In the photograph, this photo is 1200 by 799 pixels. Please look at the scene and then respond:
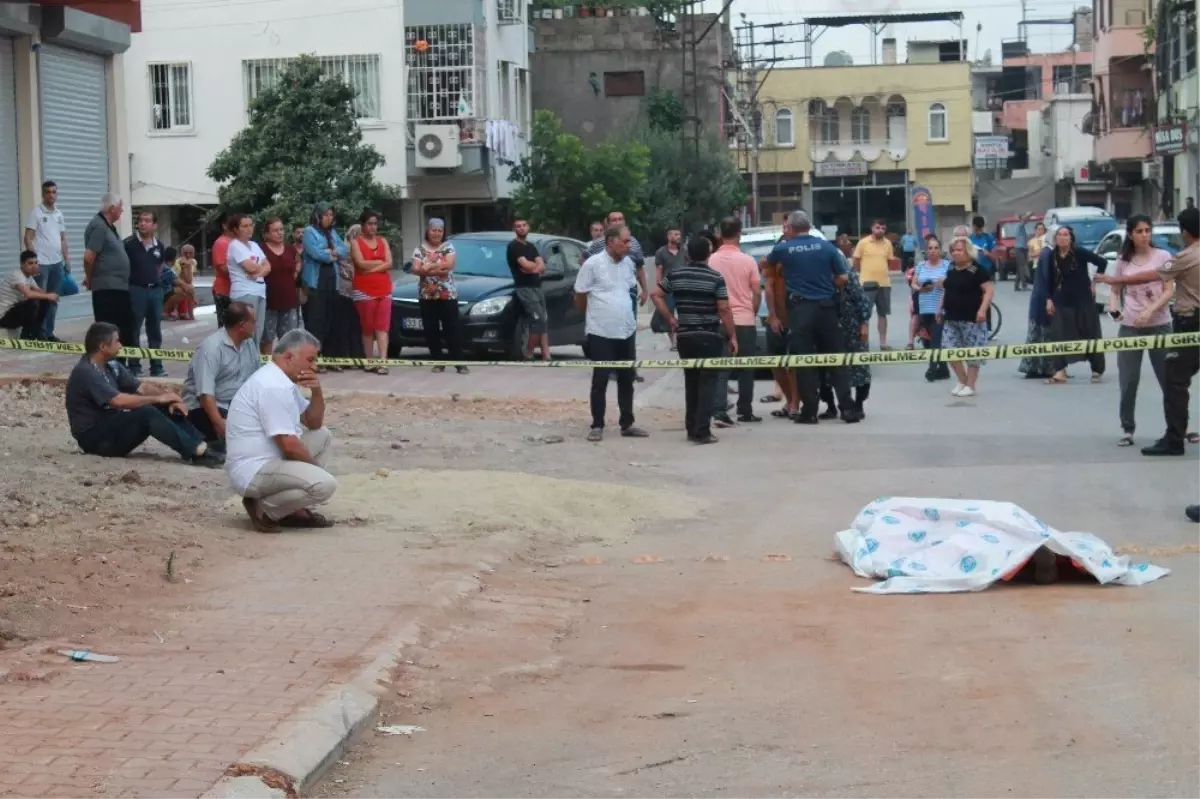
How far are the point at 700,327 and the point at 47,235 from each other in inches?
363

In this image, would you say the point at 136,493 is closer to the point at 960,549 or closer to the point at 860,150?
the point at 960,549

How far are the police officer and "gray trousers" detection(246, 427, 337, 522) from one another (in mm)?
7145

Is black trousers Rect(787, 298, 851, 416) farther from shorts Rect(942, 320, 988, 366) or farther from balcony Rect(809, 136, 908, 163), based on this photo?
balcony Rect(809, 136, 908, 163)

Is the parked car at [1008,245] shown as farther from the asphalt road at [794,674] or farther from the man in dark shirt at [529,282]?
the asphalt road at [794,674]

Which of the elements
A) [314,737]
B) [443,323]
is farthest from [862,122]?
[314,737]

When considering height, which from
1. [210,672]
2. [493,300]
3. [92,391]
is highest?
[493,300]

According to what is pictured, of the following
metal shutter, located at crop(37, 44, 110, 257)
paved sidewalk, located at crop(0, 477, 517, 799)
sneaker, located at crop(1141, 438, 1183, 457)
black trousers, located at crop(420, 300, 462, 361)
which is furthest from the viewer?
metal shutter, located at crop(37, 44, 110, 257)

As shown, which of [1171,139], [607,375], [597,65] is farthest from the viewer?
[597,65]

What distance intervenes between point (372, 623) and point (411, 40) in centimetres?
3771

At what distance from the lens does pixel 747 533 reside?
11.0 meters

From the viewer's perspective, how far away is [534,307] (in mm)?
21297

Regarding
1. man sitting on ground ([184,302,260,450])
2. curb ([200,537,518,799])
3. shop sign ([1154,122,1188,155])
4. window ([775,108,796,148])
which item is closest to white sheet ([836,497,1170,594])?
curb ([200,537,518,799])

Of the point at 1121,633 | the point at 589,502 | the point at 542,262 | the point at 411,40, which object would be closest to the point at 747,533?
the point at 589,502

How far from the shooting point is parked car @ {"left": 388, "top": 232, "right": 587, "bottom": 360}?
2145 centimetres
